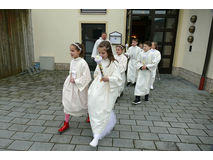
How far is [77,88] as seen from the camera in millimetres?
2922

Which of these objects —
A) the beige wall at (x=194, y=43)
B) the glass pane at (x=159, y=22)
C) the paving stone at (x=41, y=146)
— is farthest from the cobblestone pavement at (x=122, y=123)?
the glass pane at (x=159, y=22)

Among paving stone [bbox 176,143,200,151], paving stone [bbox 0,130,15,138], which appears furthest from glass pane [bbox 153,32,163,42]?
paving stone [bbox 0,130,15,138]

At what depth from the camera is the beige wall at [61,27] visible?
322 inches

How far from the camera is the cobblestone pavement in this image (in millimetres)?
2771

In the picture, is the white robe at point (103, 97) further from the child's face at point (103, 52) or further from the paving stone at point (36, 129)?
the paving stone at point (36, 129)

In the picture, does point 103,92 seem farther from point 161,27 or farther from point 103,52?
point 161,27

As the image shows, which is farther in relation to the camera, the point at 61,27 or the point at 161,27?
the point at 61,27

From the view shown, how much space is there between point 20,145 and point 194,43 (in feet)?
23.9

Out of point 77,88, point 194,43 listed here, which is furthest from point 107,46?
point 194,43

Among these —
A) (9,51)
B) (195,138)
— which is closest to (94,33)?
(9,51)

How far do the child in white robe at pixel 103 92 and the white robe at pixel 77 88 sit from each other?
26 cm

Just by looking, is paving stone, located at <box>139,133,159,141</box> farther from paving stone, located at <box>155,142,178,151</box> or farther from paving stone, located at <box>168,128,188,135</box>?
paving stone, located at <box>168,128,188,135</box>

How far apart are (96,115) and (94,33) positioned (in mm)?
6586

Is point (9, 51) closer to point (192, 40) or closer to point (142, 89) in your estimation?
point (142, 89)
